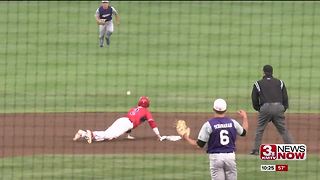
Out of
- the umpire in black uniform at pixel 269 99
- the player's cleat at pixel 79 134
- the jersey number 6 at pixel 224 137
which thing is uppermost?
the umpire in black uniform at pixel 269 99

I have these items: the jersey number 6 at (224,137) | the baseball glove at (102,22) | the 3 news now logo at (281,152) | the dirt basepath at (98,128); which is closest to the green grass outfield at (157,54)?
the baseball glove at (102,22)

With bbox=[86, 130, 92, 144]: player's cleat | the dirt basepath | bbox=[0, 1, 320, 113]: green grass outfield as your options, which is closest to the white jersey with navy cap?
the dirt basepath

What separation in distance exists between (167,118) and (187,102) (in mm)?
3036

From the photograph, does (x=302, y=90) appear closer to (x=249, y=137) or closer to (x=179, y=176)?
(x=249, y=137)

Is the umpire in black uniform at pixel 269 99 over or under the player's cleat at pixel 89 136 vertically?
over

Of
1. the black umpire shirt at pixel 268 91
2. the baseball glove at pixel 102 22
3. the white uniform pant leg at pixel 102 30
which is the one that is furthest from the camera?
the white uniform pant leg at pixel 102 30

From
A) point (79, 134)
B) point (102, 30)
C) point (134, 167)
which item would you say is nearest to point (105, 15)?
point (102, 30)

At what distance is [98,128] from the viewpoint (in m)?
22.3

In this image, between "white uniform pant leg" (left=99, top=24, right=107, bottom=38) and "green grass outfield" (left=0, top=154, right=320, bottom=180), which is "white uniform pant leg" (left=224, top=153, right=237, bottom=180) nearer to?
"green grass outfield" (left=0, top=154, right=320, bottom=180)

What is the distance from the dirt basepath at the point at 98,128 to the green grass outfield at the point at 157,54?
1.38m

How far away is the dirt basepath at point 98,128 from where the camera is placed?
19.9 metres

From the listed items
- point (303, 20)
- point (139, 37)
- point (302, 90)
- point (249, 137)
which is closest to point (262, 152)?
point (249, 137)

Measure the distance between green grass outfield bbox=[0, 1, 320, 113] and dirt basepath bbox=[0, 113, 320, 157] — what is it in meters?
1.38

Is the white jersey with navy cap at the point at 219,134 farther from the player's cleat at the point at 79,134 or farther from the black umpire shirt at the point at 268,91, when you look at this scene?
the player's cleat at the point at 79,134
